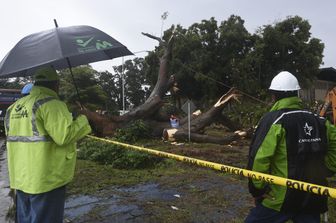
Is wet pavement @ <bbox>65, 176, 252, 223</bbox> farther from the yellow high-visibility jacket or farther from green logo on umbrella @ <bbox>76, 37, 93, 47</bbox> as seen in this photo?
green logo on umbrella @ <bbox>76, 37, 93, 47</bbox>

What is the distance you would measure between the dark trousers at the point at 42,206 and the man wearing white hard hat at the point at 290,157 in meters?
1.73

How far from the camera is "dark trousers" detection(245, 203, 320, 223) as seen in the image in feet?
10.4

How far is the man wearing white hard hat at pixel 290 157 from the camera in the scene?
3.08m

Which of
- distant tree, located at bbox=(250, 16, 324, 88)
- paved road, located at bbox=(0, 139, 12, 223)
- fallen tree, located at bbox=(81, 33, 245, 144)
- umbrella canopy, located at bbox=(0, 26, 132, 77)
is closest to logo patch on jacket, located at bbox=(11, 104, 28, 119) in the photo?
umbrella canopy, located at bbox=(0, 26, 132, 77)

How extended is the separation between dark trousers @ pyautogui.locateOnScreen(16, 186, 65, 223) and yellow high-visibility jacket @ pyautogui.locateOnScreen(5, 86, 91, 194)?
0.29 feet

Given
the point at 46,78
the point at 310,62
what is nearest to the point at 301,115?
the point at 46,78

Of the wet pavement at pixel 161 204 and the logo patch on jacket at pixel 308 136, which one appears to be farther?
the wet pavement at pixel 161 204

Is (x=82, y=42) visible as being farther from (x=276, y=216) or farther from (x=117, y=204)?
(x=117, y=204)

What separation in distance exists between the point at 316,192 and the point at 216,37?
3049 centimetres

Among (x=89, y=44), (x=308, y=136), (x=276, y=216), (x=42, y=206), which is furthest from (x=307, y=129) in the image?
(x=42, y=206)

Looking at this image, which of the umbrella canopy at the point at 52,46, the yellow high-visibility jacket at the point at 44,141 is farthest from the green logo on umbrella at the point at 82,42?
the yellow high-visibility jacket at the point at 44,141

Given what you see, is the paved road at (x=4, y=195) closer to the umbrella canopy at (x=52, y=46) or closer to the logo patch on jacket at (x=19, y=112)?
the logo patch on jacket at (x=19, y=112)

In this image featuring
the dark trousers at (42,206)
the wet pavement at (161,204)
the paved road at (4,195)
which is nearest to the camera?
the dark trousers at (42,206)

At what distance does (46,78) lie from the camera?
12.1 ft
